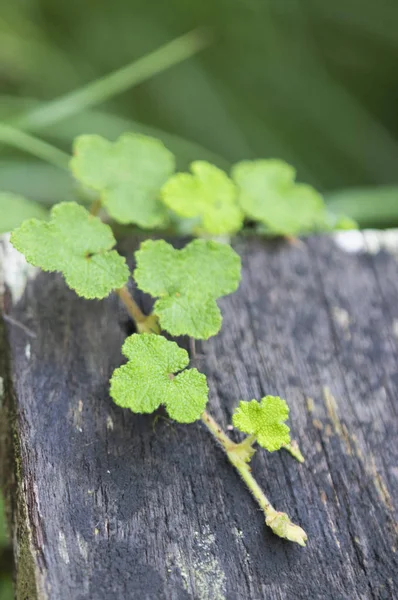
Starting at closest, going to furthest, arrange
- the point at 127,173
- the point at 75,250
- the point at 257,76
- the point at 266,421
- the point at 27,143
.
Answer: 1. the point at 266,421
2. the point at 75,250
3. the point at 127,173
4. the point at 27,143
5. the point at 257,76

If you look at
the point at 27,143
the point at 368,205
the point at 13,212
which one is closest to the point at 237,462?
the point at 13,212

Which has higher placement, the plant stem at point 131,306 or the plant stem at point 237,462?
the plant stem at point 131,306

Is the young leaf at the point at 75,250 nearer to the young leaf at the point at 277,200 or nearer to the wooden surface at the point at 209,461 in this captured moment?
the wooden surface at the point at 209,461

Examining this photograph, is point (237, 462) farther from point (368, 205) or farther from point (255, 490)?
point (368, 205)

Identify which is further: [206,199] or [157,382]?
[206,199]

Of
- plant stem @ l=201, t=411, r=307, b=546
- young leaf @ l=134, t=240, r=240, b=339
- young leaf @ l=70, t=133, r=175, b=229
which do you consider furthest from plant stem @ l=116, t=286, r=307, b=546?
young leaf @ l=70, t=133, r=175, b=229

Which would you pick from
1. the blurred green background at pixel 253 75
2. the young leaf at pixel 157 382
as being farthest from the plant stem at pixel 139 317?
the blurred green background at pixel 253 75

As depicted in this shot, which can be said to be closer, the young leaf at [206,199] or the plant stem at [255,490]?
the plant stem at [255,490]
